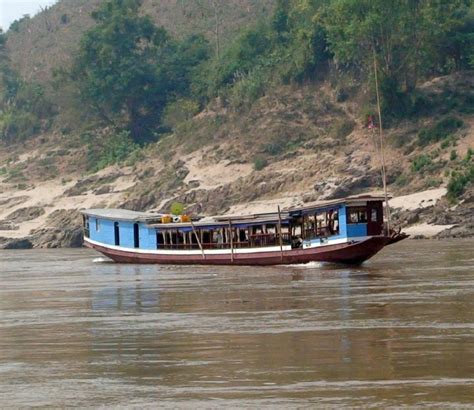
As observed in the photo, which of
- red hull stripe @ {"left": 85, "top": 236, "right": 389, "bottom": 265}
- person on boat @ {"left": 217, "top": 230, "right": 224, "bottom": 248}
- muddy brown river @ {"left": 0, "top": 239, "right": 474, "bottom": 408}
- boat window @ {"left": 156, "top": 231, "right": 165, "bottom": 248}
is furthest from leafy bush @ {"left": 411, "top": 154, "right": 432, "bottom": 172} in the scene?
muddy brown river @ {"left": 0, "top": 239, "right": 474, "bottom": 408}

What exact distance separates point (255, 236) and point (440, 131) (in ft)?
87.7

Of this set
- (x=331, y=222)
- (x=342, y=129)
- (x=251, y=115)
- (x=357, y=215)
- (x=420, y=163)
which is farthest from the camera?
(x=251, y=115)

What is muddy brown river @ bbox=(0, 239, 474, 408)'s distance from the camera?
54.0ft

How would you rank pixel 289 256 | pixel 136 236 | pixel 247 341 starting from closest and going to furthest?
pixel 247 341 → pixel 289 256 → pixel 136 236

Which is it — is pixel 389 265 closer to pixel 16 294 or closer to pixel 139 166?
pixel 16 294

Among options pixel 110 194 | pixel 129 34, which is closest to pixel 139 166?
pixel 110 194

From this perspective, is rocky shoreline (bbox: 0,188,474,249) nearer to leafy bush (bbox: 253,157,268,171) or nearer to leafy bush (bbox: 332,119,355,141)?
leafy bush (bbox: 253,157,268,171)

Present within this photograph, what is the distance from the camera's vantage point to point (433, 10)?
7144cm

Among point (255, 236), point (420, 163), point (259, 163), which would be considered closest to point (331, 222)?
point (255, 236)

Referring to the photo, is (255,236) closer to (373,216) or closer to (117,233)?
(373,216)

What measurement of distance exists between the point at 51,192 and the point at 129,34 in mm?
13684

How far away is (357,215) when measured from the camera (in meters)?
42.8

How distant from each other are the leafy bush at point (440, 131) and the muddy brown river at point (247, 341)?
31.3 meters

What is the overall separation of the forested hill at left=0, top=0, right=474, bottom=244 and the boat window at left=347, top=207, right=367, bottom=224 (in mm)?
16680
